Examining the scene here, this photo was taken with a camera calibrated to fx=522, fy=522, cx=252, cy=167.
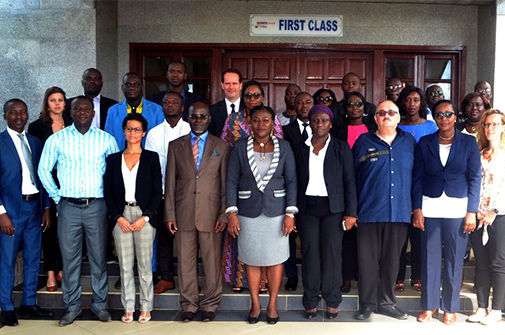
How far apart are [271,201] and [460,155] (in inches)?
61.0

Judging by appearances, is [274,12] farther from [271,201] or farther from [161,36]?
[271,201]

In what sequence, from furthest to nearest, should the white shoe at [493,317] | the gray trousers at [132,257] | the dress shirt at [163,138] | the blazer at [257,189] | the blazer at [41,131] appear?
the blazer at [41,131], the dress shirt at [163,138], the white shoe at [493,317], the gray trousers at [132,257], the blazer at [257,189]

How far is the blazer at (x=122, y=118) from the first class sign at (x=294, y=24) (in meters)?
2.83

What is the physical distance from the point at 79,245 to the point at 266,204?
160 cm

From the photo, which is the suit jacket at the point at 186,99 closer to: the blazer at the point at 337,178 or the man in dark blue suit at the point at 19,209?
the man in dark blue suit at the point at 19,209

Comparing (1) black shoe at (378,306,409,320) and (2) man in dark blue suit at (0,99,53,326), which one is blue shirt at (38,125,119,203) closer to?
(2) man in dark blue suit at (0,99,53,326)

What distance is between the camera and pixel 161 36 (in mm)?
7492

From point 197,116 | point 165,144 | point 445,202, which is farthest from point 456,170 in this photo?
point 165,144

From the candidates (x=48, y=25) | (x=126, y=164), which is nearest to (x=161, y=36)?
(x=48, y=25)

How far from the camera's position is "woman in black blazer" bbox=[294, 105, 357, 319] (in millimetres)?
4215

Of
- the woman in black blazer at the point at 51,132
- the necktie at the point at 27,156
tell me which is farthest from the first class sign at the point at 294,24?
the necktie at the point at 27,156

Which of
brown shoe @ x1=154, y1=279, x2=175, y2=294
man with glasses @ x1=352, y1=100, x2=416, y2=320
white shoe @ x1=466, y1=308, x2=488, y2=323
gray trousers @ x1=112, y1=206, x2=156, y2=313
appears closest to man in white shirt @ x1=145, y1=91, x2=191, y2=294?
brown shoe @ x1=154, y1=279, x2=175, y2=294

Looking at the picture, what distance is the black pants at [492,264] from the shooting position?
4.27 metres

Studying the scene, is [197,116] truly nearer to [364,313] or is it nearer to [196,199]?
[196,199]
